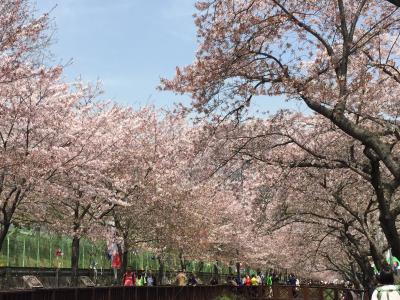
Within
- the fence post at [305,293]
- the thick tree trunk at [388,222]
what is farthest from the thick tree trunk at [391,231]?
the fence post at [305,293]

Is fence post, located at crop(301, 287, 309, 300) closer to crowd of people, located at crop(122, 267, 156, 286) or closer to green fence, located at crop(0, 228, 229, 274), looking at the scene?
crowd of people, located at crop(122, 267, 156, 286)

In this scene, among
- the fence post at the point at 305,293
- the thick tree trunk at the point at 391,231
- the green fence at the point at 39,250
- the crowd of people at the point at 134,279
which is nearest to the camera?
the thick tree trunk at the point at 391,231

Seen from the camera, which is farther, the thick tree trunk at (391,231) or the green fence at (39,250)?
the green fence at (39,250)

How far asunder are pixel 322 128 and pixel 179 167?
8783 millimetres

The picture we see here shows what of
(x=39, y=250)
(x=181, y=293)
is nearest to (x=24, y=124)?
(x=181, y=293)

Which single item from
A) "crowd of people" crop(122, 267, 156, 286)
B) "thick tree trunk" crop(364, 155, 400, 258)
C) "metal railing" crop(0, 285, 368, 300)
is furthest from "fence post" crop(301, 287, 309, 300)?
"thick tree trunk" crop(364, 155, 400, 258)

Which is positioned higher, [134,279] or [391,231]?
[391,231]

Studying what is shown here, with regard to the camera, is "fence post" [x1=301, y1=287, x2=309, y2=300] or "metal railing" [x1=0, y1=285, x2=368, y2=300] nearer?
"metal railing" [x1=0, y1=285, x2=368, y2=300]

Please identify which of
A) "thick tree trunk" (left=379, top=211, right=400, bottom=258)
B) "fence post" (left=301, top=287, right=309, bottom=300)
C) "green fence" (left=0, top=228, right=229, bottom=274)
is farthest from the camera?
"green fence" (left=0, top=228, right=229, bottom=274)

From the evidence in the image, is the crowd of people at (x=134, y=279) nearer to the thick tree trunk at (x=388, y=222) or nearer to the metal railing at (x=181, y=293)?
the metal railing at (x=181, y=293)

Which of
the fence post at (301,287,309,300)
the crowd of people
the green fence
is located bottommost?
the fence post at (301,287,309,300)

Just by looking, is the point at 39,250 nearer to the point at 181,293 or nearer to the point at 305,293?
the point at 181,293

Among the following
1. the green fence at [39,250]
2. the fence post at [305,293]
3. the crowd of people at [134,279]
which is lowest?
the fence post at [305,293]

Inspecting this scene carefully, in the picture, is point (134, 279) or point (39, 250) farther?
point (39, 250)
